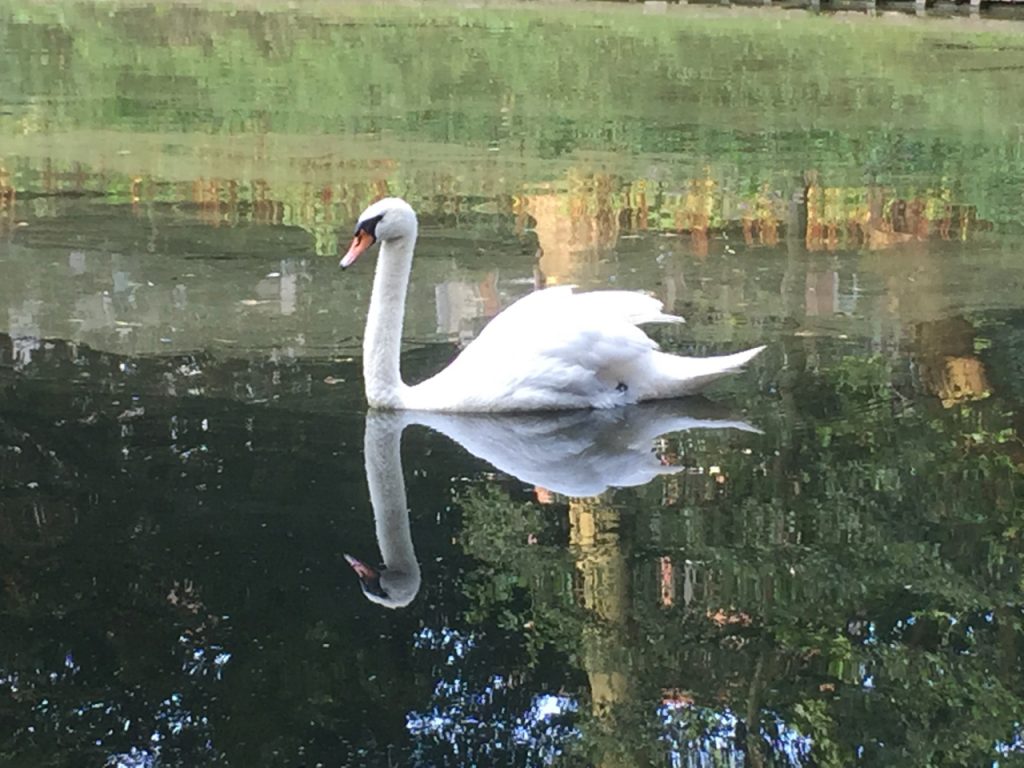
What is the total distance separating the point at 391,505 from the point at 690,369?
1.73 metres

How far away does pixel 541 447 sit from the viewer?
6059 mm

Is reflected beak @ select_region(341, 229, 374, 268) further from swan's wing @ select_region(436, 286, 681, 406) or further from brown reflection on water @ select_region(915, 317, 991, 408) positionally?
brown reflection on water @ select_region(915, 317, 991, 408)

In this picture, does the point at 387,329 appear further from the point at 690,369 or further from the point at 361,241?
the point at 690,369

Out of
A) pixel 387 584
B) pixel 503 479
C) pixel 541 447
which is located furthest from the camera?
pixel 541 447

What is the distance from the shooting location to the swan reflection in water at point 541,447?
5340 mm

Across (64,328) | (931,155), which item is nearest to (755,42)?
(931,155)

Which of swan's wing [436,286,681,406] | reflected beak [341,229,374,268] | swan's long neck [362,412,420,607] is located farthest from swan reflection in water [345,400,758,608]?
reflected beak [341,229,374,268]

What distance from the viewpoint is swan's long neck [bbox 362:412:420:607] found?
4.77m

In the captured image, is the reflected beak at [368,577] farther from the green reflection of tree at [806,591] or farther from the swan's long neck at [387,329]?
the swan's long neck at [387,329]

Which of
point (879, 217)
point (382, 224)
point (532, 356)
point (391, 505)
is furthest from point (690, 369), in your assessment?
point (879, 217)

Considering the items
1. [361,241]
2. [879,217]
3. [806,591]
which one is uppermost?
[361,241]

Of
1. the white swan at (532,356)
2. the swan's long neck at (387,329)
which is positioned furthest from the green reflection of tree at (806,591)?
the swan's long neck at (387,329)

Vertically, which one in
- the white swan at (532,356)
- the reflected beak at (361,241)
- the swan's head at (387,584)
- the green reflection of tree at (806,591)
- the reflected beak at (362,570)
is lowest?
the green reflection of tree at (806,591)

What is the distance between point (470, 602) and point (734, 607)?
75 centimetres
